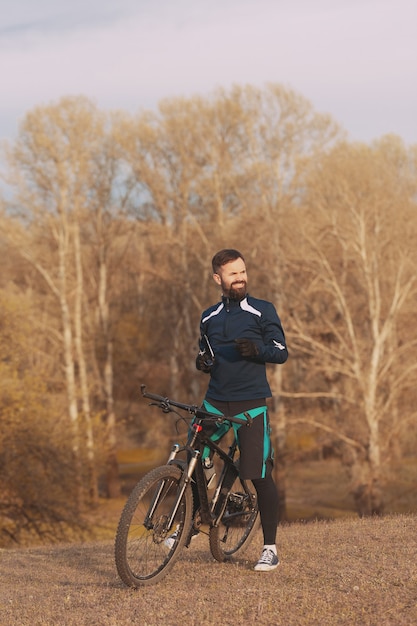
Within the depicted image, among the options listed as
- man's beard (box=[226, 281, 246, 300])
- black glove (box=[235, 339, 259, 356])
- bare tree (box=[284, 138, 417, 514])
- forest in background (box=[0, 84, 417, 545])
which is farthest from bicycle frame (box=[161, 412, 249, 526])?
bare tree (box=[284, 138, 417, 514])

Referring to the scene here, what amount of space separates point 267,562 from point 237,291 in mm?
1992

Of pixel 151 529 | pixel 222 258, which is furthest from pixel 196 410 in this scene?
pixel 222 258

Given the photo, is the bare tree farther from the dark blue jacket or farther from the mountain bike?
the dark blue jacket

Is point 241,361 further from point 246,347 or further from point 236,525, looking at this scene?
point 236,525

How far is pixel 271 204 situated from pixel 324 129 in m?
4.43

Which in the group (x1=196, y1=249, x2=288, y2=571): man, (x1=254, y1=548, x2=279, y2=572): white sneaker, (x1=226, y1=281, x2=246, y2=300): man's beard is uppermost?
(x1=226, y1=281, x2=246, y2=300): man's beard

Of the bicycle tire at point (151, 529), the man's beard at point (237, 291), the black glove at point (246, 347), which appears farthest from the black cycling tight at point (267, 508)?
the man's beard at point (237, 291)

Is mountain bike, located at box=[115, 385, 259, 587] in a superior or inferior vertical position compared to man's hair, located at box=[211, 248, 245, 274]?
inferior

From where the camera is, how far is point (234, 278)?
6059 millimetres

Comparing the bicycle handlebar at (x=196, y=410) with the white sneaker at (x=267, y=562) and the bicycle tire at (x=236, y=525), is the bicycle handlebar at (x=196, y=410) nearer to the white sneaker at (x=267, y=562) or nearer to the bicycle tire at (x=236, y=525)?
the bicycle tire at (x=236, y=525)

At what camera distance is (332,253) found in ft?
104

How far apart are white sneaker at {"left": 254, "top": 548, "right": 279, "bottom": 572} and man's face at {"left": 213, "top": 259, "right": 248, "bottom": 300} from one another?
1899mm

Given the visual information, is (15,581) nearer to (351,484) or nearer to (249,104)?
(351,484)

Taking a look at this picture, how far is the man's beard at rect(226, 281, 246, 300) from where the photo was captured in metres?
6.05
